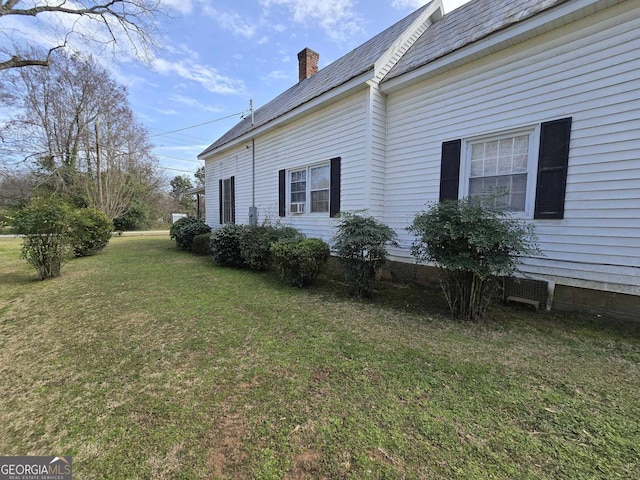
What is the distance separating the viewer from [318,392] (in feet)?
7.30

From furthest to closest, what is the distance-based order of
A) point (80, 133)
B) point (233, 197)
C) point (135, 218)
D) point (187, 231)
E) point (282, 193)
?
point (135, 218) < point (80, 133) < point (233, 197) < point (187, 231) < point (282, 193)

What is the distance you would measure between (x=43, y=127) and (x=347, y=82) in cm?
2284

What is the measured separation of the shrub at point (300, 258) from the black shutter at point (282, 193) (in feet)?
8.85

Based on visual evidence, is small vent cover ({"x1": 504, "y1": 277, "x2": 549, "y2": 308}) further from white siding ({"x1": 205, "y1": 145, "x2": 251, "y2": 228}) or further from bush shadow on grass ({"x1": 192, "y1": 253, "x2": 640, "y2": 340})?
white siding ({"x1": 205, "y1": 145, "x2": 251, "y2": 228})

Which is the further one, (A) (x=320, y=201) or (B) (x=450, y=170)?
(A) (x=320, y=201)

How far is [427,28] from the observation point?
6.66m

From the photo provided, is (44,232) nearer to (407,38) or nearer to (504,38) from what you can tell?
(407,38)

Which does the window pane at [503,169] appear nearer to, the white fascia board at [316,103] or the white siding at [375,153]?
the white siding at [375,153]

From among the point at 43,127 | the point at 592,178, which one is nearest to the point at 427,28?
the point at 592,178

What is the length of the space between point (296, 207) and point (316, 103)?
2.81 metres

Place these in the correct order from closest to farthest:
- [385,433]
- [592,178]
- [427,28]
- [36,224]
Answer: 1. [385,433]
2. [592,178]
3. [36,224]
4. [427,28]

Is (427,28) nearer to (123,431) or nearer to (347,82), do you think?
(347,82)

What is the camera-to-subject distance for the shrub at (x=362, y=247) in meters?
4.48

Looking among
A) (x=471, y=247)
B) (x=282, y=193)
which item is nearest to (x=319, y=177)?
(x=282, y=193)
